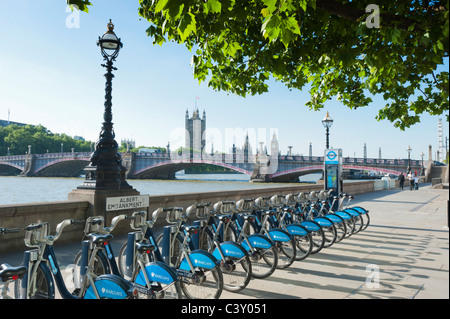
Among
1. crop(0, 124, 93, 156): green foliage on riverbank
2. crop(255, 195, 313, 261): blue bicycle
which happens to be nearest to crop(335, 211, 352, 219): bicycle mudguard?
crop(255, 195, 313, 261): blue bicycle

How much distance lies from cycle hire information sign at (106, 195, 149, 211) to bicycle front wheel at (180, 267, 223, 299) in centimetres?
327

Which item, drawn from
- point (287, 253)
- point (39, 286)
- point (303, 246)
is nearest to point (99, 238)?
point (39, 286)

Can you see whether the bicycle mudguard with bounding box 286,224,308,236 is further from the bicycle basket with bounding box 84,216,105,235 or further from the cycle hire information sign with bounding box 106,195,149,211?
the cycle hire information sign with bounding box 106,195,149,211

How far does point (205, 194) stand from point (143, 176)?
194ft

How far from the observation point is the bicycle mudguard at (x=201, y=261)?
3928 mm

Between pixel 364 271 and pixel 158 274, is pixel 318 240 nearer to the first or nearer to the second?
pixel 364 271

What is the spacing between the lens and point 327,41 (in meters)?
5.84

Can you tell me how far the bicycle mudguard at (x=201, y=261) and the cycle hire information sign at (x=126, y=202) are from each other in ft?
11.3

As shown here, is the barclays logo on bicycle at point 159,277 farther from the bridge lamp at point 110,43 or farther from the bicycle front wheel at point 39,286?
the bridge lamp at point 110,43

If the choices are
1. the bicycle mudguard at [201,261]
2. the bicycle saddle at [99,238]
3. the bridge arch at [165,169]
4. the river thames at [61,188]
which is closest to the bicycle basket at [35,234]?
the bicycle saddle at [99,238]

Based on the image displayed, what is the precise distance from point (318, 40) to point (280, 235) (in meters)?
3.23

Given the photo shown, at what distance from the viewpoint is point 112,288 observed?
3055mm
